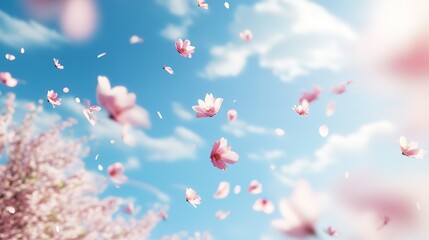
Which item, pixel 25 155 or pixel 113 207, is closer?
→ pixel 25 155

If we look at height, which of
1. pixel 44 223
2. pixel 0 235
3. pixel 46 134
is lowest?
pixel 0 235

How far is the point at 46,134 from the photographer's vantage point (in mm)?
11641

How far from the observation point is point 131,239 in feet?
42.7

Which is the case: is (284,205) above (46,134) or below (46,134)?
above

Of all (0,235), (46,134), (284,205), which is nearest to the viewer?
(284,205)

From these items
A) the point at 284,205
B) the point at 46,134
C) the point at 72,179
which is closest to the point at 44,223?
the point at 72,179

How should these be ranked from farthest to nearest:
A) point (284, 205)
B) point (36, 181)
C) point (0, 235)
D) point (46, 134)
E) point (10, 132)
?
A: point (46, 134), point (10, 132), point (36, 181), point (0, 235), point (284, 205)

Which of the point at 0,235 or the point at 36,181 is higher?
the point at 36,181

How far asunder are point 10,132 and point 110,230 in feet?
13.1

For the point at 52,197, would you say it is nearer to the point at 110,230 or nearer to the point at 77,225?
the point at 77,225

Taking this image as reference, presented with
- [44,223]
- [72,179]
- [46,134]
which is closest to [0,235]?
[44,223]

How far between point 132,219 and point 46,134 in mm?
4084

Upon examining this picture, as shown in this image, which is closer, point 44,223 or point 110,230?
point 44,223

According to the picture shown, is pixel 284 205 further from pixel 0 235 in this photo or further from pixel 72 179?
pixel 72 179
